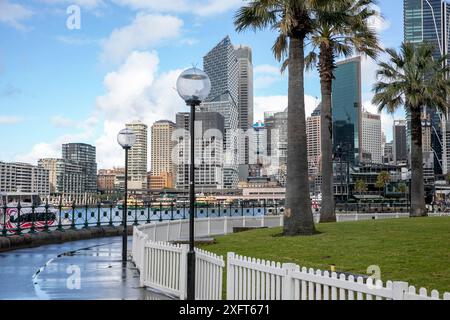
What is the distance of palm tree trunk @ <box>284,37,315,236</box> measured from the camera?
2097cm

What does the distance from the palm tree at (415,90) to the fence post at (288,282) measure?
30.0 m

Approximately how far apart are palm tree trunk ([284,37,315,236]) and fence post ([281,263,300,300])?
1381cm

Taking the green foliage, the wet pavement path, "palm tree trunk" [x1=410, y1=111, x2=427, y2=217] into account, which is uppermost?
the green foliage

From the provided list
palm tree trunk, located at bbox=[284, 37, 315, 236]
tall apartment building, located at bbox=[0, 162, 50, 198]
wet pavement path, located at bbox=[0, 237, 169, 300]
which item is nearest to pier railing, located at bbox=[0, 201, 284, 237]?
wet pavement path, located at bbox=[0, 237, 169, 300]

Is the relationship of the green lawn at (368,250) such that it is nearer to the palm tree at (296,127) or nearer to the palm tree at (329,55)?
the palm tree at (296,127)

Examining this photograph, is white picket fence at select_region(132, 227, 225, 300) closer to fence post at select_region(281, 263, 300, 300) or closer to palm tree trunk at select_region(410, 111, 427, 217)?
fence post at select_region(281, 263, 300, 300)

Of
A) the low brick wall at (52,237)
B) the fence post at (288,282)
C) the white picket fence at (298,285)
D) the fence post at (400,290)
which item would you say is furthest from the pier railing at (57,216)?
the fence post at (400,290)

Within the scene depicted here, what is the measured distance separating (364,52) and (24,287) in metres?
22.9

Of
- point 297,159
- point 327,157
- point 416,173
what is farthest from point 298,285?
point 416,173

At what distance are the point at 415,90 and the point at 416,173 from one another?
17.6 feet

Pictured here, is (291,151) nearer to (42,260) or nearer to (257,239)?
(257,239)

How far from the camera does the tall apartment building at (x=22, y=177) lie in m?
154

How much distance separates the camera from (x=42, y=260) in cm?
1758

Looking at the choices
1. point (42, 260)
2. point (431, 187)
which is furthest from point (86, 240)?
point (431, 187)
